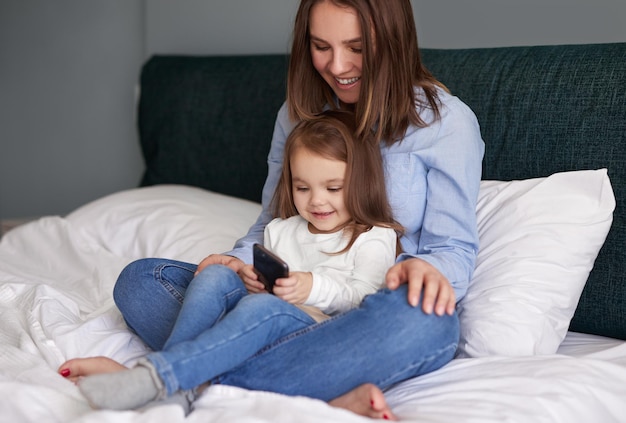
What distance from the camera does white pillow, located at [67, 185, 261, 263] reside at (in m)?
2.11

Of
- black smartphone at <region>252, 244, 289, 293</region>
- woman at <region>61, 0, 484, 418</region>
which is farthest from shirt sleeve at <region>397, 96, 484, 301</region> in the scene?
black smartphone at <region>252, 244, 289, 293</region>

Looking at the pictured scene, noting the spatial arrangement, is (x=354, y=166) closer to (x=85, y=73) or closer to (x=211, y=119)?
(x=211, y=119)

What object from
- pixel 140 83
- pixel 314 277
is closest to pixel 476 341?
pixel 314 277

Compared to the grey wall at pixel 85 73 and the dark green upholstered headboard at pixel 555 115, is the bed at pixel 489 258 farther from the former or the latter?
the grey wall at pixel 85 73

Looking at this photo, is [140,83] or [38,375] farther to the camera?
[140,83]

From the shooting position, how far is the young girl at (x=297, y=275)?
1.20 meters

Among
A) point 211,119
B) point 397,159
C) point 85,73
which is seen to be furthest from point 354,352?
point 85,73

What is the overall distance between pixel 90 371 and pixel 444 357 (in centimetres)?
61

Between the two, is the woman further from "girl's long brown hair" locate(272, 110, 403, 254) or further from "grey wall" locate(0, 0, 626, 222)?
"grey wall" locate(0, 0, 626, 222)

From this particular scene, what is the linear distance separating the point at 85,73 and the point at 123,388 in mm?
2327

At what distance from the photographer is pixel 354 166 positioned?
1.53m

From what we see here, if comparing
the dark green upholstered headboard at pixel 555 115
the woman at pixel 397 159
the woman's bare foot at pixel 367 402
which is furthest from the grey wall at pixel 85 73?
the woman's bare foot at pixel 367 402

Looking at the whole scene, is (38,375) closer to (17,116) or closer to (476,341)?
(476,341)

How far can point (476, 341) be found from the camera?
1.46 m
